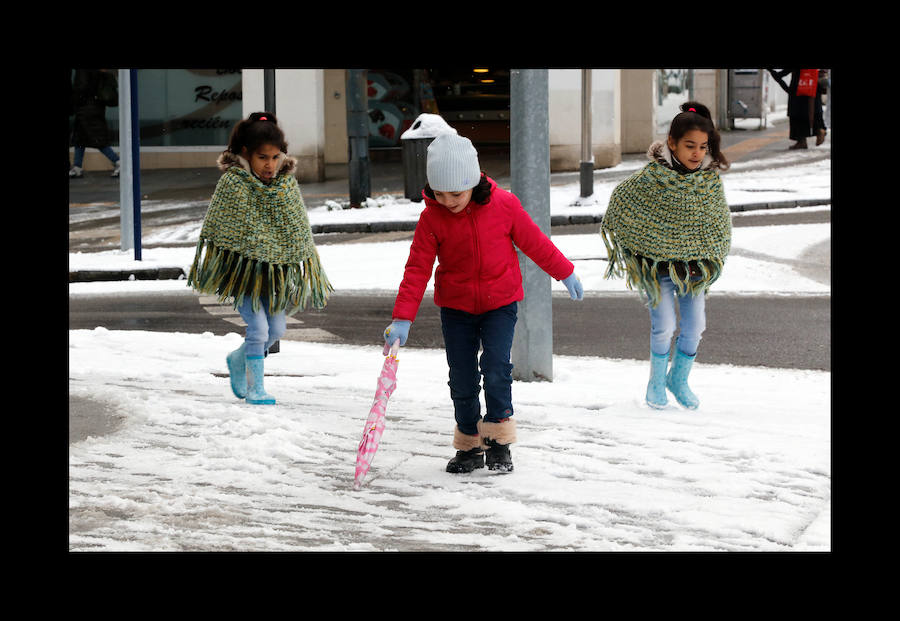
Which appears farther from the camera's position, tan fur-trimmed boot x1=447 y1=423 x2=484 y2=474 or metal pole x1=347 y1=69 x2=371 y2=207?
metal pole x1=347 y1=69 x2=371 y2=207

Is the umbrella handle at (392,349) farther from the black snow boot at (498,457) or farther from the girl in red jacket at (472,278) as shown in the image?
the black snow boot at (498,457)

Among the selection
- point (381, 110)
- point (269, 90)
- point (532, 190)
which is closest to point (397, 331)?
point (532, 190)

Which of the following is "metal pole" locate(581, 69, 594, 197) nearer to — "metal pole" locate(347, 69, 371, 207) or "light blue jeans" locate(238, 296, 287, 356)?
"metal pole" locate(347, 69, 371, 207)

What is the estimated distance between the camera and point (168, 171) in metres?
25.0

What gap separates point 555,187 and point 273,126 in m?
13.6

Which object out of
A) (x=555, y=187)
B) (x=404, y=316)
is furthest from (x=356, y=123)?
(x=404, y=316)

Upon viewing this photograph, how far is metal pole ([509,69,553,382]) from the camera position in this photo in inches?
303

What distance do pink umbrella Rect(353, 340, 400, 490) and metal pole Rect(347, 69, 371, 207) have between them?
1288 cm

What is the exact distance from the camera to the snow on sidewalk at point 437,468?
16.3 feet

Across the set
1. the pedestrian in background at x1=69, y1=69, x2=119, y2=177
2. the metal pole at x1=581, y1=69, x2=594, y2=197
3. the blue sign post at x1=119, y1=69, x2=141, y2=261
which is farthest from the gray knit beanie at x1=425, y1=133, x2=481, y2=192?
the pedestrian in background at x1=69, y1=69, x2=119, y2=177

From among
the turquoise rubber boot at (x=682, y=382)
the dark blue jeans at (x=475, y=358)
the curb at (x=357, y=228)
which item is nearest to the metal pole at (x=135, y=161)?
the curb at (x=357, y=228)

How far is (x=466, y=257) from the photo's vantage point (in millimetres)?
5727

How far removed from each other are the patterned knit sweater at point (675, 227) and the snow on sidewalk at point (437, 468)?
72cm

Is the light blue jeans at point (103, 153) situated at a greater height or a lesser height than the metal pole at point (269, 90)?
lesser
